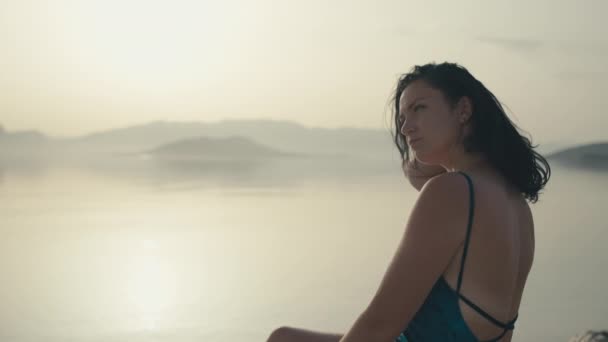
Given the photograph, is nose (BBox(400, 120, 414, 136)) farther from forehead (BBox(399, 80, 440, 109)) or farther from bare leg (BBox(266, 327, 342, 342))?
bare leg (BBox(266, 327, 342, 342))

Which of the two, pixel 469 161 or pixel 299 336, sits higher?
pixel 469 161

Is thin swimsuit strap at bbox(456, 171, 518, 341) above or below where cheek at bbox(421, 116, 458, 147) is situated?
below

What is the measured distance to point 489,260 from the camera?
1271 millimetres

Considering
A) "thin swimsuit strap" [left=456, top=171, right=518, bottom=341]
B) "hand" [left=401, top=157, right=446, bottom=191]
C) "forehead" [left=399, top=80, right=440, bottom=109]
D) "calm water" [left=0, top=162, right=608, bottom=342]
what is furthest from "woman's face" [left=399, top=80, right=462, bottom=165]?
"calm water" [left=0, top=162, right=608, bottom=342]

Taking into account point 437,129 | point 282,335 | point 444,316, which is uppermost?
point 437,129

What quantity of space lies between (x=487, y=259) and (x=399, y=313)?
6.3 inches

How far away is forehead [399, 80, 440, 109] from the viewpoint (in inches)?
55.4

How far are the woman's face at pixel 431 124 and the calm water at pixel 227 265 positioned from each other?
2437mm

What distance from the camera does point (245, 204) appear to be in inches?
333

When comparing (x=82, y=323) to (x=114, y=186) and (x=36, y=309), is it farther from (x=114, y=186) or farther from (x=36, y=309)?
(x=114, y=186)

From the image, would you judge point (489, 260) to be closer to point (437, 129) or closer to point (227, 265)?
point (437, 129)

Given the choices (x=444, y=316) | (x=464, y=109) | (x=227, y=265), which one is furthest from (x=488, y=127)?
(x=227, y=265)

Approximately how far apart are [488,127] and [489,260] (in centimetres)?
25

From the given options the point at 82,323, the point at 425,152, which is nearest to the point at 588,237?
the point at 82,323
